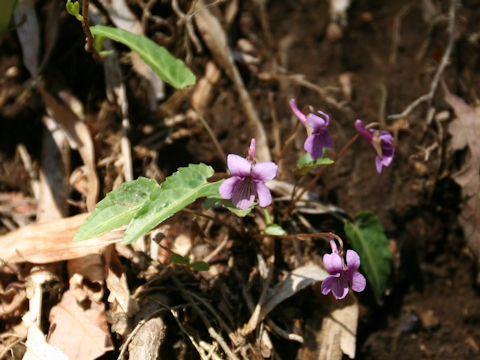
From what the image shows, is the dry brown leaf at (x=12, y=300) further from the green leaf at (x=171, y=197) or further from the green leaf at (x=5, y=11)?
the green leaf at (x=5, y=11)

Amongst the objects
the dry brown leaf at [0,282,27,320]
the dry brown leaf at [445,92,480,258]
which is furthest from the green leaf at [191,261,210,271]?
the dry brown leaf at [445,92,480,258]

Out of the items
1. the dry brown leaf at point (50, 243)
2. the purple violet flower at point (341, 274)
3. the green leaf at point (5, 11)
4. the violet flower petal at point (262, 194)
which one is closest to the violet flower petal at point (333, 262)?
the purple violet flower at point (341, 274)

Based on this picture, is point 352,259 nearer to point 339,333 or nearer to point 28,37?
point 339,333

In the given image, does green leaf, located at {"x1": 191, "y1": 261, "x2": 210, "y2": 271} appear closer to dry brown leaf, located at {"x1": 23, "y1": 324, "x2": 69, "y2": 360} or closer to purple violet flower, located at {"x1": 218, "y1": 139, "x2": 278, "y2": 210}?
purple violet flower, located at {"x1": 218, "y1": 139, "x2": 278, "y2": 210}

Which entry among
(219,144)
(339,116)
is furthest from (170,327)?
(339,116)

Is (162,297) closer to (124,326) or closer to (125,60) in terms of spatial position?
(124,326)
